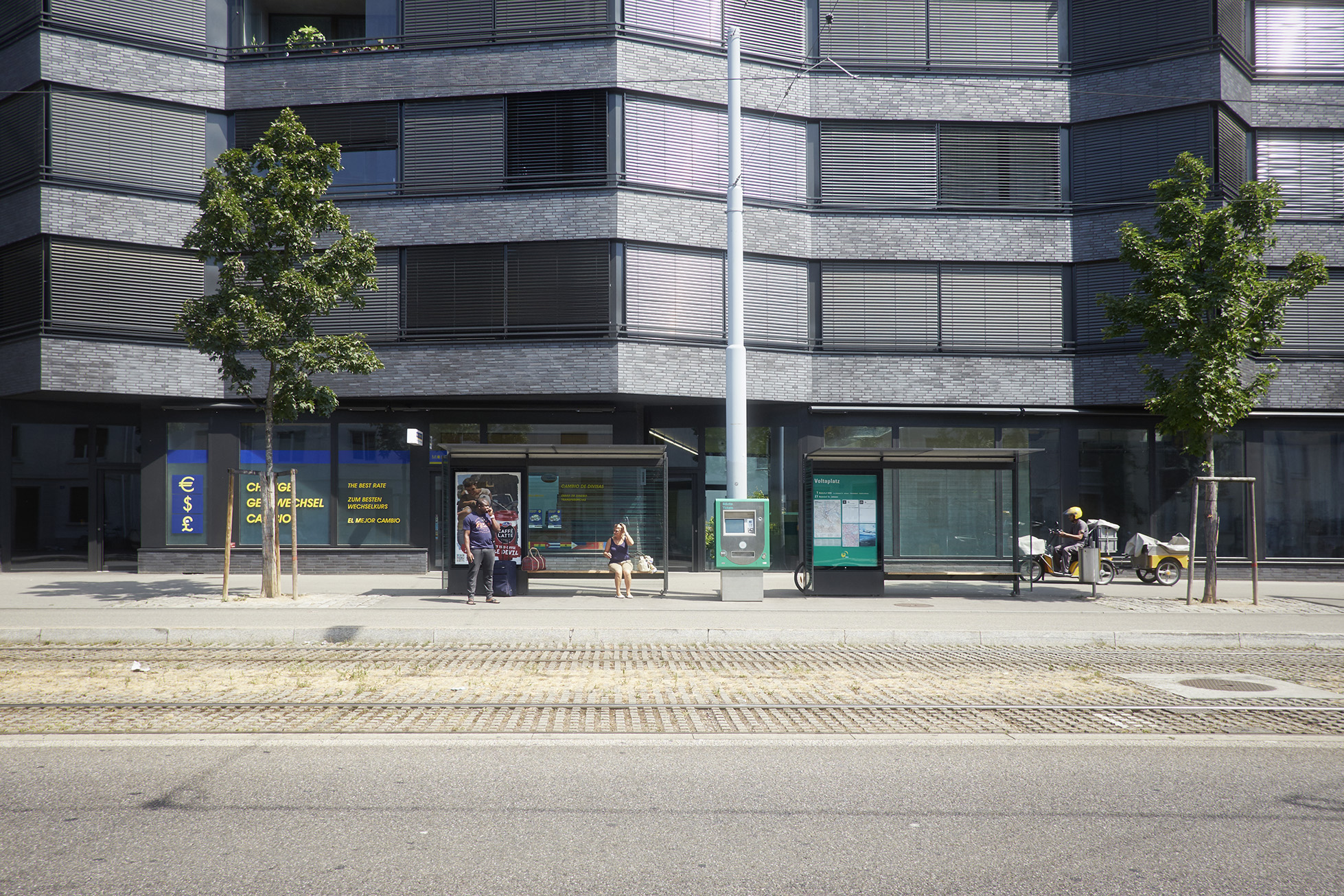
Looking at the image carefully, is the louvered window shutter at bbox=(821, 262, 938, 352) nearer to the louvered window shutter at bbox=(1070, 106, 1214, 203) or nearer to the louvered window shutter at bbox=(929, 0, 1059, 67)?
the louvered window shutter at bbox=(1070, 106, 1214, 203)

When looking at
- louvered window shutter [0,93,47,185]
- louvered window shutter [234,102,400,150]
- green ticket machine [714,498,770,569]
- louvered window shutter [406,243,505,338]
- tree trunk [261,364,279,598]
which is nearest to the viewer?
tree trunk [261,364,279,598]

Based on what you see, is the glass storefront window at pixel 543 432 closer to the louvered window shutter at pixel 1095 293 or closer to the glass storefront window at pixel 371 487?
the glass storefront window at pixel 371 487

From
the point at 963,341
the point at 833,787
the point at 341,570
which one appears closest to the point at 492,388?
the point at 341,570

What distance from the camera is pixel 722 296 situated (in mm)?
20875

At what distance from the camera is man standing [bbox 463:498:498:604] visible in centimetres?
1555

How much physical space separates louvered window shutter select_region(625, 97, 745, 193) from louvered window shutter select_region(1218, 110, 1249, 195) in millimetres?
11043

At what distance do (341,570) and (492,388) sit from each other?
17.5 feet

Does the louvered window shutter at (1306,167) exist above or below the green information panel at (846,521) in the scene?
above

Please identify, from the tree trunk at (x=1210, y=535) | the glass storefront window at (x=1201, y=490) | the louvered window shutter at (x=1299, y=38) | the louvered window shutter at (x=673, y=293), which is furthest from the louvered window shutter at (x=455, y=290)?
the louvered window shutter at (x=1299, y=38)

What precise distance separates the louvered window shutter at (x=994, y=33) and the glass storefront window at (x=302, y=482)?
17064mm

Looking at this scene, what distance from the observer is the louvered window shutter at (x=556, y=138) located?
20.2m

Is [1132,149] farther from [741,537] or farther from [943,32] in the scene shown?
[741,537]

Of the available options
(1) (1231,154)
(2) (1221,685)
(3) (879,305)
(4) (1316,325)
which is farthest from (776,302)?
(2) (1221,685)

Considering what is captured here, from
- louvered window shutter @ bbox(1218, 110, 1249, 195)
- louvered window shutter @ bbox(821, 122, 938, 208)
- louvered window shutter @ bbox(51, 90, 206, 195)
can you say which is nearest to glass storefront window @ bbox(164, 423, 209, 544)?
louvered window shutter @ bbox(51, 90, 206, 195)
